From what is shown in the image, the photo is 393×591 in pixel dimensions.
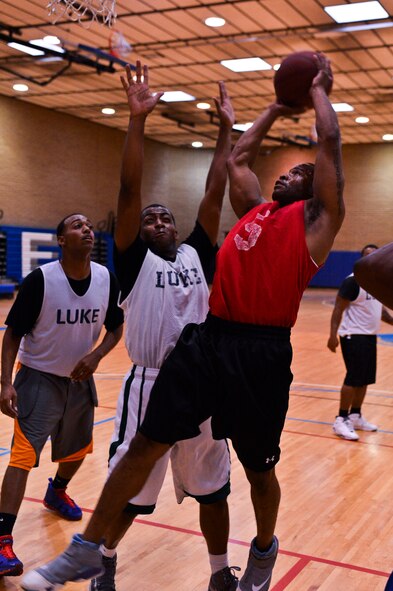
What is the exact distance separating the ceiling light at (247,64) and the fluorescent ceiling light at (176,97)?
302 centimetres

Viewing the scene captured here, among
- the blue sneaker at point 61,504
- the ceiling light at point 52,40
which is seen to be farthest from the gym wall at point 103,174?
the blue sneaker at point 61,504

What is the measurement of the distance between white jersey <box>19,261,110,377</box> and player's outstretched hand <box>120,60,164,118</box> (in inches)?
49.9

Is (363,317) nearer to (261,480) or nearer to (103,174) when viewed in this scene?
(261,480)

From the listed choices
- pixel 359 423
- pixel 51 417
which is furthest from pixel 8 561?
pixel 359 423

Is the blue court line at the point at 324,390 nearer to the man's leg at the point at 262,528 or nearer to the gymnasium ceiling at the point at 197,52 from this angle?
the man's leg at the point at 262,528

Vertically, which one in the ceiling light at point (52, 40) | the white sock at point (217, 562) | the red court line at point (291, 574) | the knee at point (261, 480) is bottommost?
the red court line at point (291, 574)

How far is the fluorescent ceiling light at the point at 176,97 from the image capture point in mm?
19719

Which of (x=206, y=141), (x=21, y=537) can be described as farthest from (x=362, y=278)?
(x=206, y=141)

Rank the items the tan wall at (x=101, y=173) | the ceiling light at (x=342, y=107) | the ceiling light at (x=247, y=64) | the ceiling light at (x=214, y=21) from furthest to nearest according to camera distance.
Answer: the tan wall at (x=101, y=173), the ceiling light at (x=342, y=107), the ceiling light at (x=247, y=64), the ceiling light at (x=214, y=21)

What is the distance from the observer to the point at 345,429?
21.3ft

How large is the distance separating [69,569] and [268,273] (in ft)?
4.35

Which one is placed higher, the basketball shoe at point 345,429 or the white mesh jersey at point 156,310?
the white mesh jersey at point 156,310

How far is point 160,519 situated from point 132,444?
1.73m

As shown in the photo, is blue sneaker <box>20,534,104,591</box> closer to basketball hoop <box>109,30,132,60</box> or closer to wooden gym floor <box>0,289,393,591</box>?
wooden gym floor <box>0,289,393,591</box>
